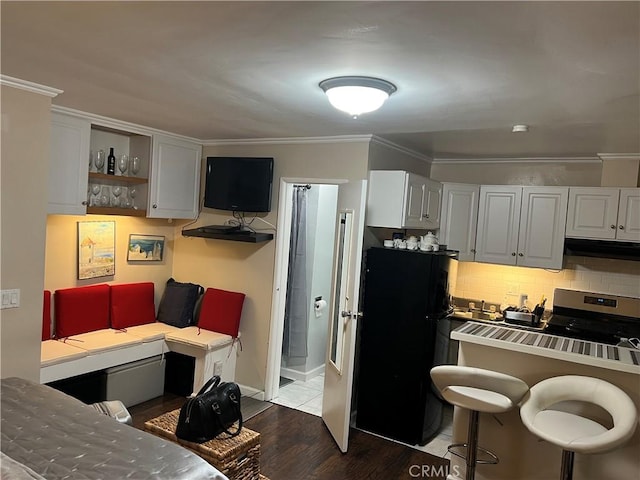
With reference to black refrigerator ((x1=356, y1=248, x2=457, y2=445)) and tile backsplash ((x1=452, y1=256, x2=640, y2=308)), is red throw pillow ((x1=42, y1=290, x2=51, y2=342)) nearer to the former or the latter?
black refrigerator ((x1=356, y1=248, x2=457, y2=445))

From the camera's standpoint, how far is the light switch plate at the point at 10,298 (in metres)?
2.83

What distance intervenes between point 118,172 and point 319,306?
2.37m

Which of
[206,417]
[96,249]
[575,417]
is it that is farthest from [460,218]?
[96,249]

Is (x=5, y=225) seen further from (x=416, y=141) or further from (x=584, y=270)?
(x=584, y=270)

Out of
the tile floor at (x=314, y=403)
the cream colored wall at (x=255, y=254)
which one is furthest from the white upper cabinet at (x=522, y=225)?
the tile floor at (x=314, y=403)

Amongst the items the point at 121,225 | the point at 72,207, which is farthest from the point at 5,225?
the point at 121,225

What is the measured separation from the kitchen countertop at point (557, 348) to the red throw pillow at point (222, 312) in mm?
2214

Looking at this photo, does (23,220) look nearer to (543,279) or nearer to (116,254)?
(116,254)

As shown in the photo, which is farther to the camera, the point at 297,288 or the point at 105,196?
the point at 297,288

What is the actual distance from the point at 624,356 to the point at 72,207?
12.3 ft

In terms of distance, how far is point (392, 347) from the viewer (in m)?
3.86

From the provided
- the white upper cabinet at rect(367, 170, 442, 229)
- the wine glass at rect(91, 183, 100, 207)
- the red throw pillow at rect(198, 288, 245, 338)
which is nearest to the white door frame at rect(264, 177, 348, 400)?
the red throw pillow at rect(198, 288, 245, 338)

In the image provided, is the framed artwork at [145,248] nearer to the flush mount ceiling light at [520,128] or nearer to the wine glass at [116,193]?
the wine glass at [116,193]

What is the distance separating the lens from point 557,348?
266 cm
